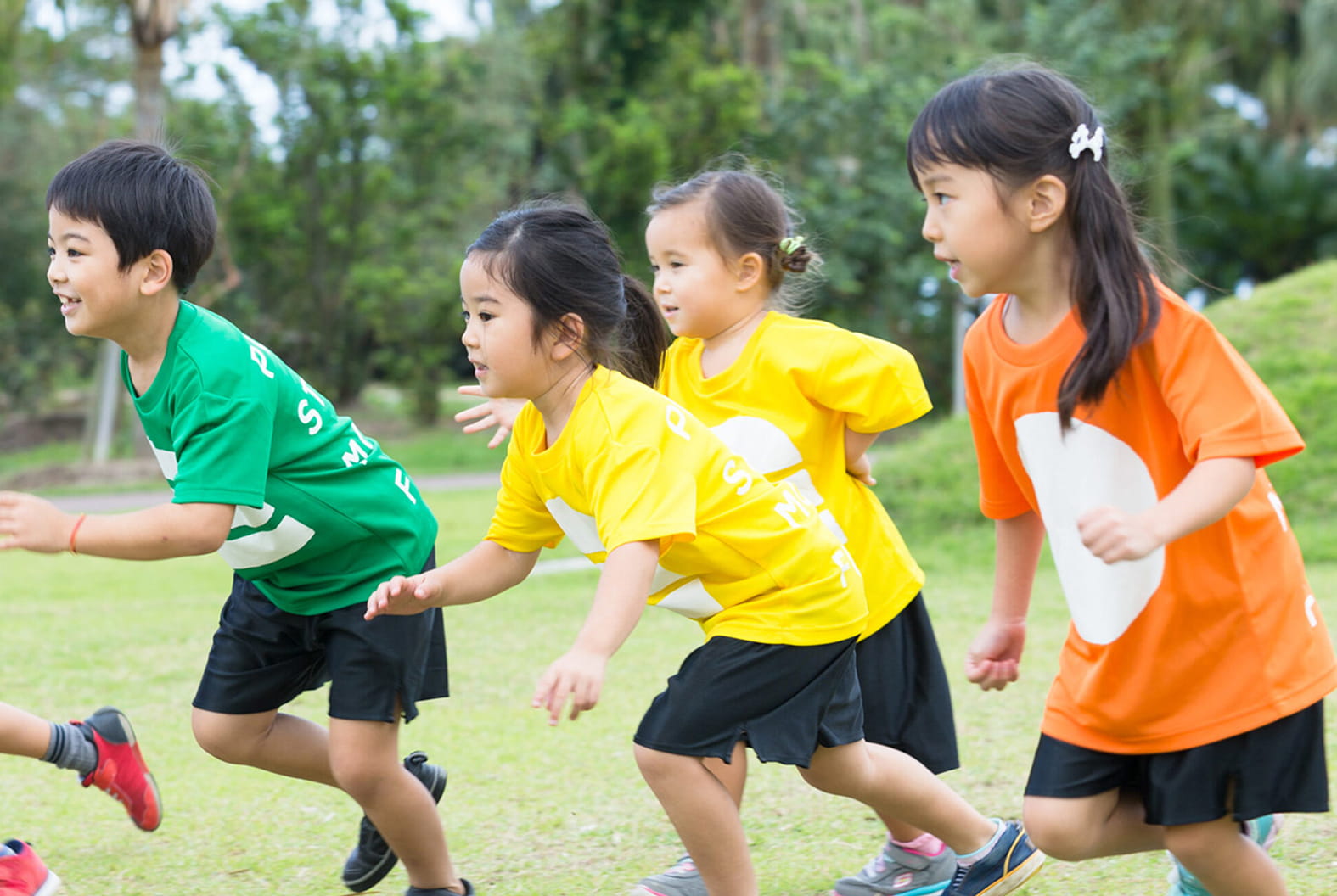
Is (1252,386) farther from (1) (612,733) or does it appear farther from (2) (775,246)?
(1) (612,733)

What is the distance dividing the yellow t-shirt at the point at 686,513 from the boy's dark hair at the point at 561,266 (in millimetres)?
125

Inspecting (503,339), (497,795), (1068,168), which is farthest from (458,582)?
(497,795)

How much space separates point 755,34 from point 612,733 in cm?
1948

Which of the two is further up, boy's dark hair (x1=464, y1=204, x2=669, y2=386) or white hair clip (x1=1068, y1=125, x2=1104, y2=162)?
white hair clip (x1=1068, y1=125, x2=1104, y2=162)

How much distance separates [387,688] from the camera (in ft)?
9.48

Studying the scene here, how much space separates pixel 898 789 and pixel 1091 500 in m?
0.86

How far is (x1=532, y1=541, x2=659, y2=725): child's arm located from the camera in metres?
2.12

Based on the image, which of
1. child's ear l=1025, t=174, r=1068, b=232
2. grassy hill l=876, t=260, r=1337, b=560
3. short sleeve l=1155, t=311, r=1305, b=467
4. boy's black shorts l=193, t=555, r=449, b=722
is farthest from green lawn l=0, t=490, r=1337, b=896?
grassy hill l=876, t=260, r=1337, b=560

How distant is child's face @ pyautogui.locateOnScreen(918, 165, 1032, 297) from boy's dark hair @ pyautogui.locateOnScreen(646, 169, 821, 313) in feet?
3.53

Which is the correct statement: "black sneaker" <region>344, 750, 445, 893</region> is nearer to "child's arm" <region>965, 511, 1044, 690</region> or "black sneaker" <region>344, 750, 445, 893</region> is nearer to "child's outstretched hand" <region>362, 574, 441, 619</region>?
"child's outstretched hand" <region>362, 574, 441, 619</region>

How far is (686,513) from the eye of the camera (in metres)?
2.32

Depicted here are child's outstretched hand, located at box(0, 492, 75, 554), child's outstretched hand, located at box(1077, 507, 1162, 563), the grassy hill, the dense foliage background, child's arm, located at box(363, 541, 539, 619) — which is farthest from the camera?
the dense foliage background

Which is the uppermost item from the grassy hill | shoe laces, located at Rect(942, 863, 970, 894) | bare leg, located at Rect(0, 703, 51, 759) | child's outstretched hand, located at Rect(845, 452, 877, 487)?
child's outstretched hand, located at Rect(845, 452, 877, 487)

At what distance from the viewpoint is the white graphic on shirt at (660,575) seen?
2588mm
